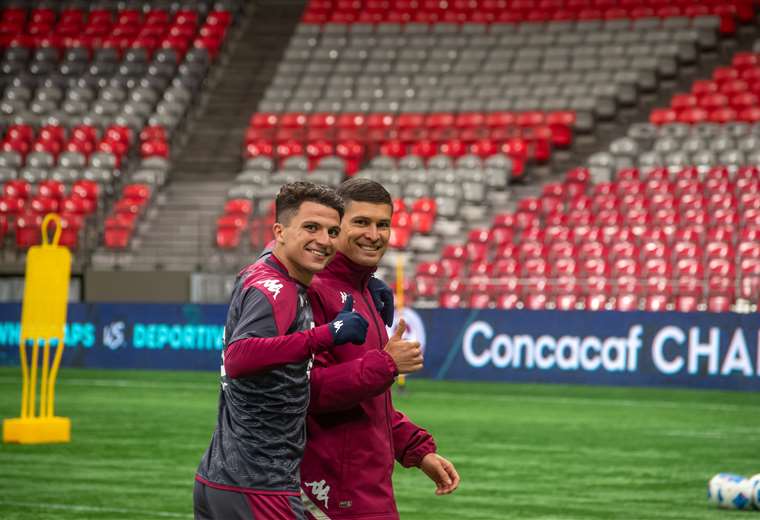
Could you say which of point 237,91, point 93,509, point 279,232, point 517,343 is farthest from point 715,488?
point 237,91

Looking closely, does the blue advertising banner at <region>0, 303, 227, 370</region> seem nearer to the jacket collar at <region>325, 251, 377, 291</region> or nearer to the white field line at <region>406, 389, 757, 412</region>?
the white field line at <region>406, 389, 757, 412</region>

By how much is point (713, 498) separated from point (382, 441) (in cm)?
606

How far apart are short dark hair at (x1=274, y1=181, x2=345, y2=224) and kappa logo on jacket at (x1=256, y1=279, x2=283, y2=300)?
242 mm

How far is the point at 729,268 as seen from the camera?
75.5 feet

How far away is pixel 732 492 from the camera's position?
10.5m

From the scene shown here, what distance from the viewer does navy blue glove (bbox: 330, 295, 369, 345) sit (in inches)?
189

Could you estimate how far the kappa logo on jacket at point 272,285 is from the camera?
4.88m

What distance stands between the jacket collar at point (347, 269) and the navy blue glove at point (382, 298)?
0.19 m

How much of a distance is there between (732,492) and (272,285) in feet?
21.6

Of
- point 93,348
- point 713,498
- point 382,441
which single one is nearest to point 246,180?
point 93,348

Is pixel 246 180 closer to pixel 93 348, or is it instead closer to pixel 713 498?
pixel 93 348

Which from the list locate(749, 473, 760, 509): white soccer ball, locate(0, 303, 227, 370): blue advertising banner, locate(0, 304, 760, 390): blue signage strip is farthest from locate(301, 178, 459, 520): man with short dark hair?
locate(0, 303, 227, 370): blue advertising banner

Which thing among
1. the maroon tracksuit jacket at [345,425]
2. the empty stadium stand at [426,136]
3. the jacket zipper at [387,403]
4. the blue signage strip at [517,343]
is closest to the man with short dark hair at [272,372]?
the maroon tracksuit jacket at [345,425]

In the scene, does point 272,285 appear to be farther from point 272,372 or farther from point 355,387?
point 355,387
